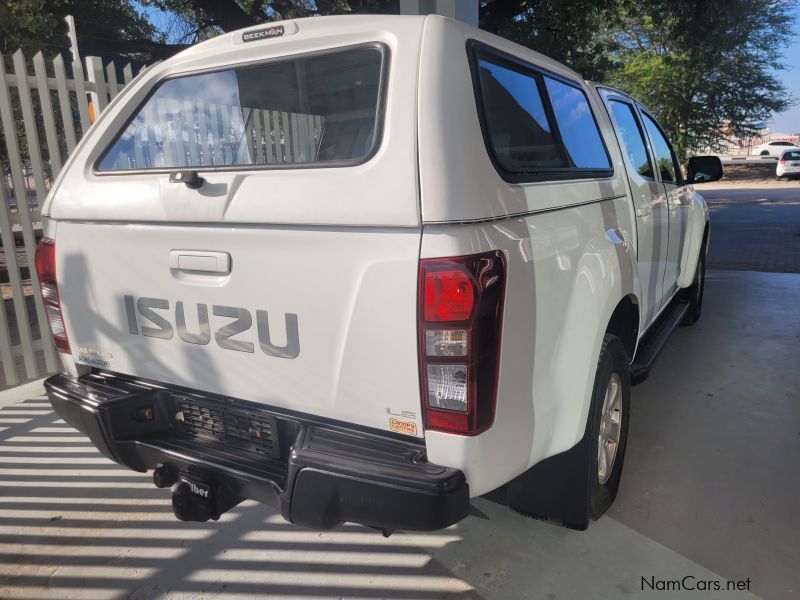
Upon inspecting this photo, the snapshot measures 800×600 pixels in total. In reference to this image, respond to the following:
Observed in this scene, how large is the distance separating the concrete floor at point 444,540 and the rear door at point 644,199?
2.94 feet

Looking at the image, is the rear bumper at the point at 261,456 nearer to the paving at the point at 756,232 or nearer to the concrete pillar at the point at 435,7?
the concrete pillar at the point at 435,7

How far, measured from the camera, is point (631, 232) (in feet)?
9.78

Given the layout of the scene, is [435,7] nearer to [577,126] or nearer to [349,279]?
[577,126]

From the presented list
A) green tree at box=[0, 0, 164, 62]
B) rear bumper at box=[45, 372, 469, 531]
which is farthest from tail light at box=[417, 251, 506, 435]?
green tree at box=[0, 0, 164, 62]

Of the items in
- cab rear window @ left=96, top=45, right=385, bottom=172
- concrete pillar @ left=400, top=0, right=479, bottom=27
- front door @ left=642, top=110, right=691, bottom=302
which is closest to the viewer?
cab rear window @ left=96, top=45, right=385, bottom=172

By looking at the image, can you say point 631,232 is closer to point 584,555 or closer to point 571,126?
point 571,126

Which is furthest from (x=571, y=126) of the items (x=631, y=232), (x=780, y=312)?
(x=780, y=312)

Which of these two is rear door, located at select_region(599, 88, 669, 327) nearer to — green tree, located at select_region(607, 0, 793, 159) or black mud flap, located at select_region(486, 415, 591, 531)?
black mud flap, located at select_region(486, 415, 591, 531)

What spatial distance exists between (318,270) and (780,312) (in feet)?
19.4

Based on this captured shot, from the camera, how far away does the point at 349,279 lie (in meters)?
1.83

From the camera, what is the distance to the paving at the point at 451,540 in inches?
94.2

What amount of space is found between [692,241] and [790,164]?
29.0 meters

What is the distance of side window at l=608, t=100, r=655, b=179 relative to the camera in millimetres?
3295

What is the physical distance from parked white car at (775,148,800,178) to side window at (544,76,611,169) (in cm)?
3120
